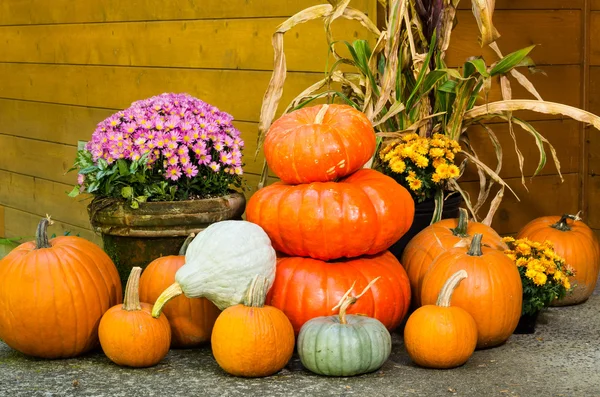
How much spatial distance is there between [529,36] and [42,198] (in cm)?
312

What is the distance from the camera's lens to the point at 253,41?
434 centimetres

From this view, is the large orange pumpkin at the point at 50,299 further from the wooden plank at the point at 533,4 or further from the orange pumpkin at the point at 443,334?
the wooden plank at the point at 533,4

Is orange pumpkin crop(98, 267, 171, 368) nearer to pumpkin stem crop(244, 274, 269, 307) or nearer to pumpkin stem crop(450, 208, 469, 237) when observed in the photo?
pumpkin stem crop(244, 274, 269, 307)

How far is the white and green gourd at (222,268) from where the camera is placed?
3.11m

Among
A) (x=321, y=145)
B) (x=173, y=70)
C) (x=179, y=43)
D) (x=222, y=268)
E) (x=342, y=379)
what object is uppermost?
(x=179, y=43)

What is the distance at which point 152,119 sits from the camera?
3.62m

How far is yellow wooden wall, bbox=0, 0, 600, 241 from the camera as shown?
13.8 ft

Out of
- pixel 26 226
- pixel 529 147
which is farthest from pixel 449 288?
pixel 26 226

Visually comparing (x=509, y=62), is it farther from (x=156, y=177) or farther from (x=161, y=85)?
(x=161, y=85)

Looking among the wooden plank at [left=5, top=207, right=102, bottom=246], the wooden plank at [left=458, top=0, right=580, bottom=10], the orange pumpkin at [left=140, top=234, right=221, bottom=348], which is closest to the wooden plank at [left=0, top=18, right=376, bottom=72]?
the wooden plank at [left=458, top=0, right=580, bottom=10]

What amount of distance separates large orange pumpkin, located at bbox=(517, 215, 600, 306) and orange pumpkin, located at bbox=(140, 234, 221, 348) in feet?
4.37

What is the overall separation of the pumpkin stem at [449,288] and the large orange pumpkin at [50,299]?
1110mm

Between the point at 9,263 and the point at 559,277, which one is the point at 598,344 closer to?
the point at 559,277

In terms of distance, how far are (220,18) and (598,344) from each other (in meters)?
2.26
